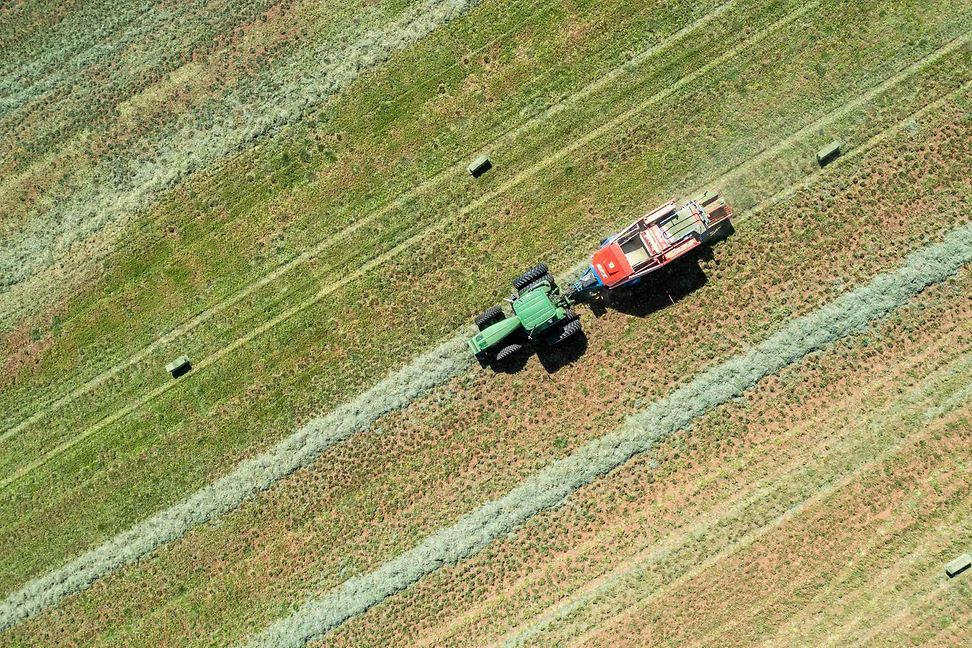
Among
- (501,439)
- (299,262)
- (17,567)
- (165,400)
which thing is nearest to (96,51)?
(299,262)

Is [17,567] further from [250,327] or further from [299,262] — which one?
[299,262]

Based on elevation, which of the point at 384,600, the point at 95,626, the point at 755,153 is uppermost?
the point at 755,153

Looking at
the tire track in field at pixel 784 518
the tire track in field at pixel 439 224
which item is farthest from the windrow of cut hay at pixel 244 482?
the tire track in field at pixel 784 518

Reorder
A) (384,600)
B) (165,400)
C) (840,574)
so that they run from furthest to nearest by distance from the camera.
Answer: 1. (165,400)
2. (384,600)
3. (840,574)

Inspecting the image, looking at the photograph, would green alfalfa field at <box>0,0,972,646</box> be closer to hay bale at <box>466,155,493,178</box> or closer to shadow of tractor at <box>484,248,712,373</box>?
shadow of tractor at <box>484,248,712,373</box>

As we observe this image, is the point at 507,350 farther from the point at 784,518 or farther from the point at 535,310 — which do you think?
the point at 784,518

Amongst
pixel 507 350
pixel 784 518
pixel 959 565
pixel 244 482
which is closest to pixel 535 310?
pixel 507 350

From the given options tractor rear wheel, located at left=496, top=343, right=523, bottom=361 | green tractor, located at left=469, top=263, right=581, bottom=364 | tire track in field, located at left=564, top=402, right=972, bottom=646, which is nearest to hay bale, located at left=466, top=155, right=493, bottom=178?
green tractor, located at left=469, top=263, right=581, bottom=364
